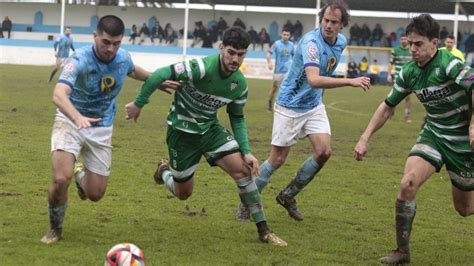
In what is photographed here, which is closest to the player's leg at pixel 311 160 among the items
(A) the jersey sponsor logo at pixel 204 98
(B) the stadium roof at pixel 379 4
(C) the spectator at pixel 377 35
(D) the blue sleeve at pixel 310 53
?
(D) the blue sleeve at pixel 310 53

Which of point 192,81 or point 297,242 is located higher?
point 192,81

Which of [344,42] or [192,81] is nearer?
[192,81]

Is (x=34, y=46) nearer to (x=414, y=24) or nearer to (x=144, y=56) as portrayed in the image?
(x=144, y=56)

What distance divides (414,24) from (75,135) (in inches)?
132

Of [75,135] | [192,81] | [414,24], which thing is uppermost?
[414,24]

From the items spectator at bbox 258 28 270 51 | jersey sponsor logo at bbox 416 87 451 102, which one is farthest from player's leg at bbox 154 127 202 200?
spectator at bbox 258 28 270 51

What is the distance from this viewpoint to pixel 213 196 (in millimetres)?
9516

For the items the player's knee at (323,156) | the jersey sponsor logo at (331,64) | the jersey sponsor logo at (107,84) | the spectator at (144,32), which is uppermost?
the spectator at (144,32)

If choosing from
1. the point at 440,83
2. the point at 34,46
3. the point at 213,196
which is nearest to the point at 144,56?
the point at 34,46

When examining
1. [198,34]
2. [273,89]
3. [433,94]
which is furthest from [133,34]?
[433,94]

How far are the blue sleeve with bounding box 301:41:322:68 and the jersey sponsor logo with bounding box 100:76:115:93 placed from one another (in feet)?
7.37

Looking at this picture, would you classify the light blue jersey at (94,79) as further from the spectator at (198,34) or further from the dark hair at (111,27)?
the spectator at (198,34)

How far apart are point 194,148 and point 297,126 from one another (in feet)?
5.64

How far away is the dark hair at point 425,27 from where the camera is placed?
21.6ft
